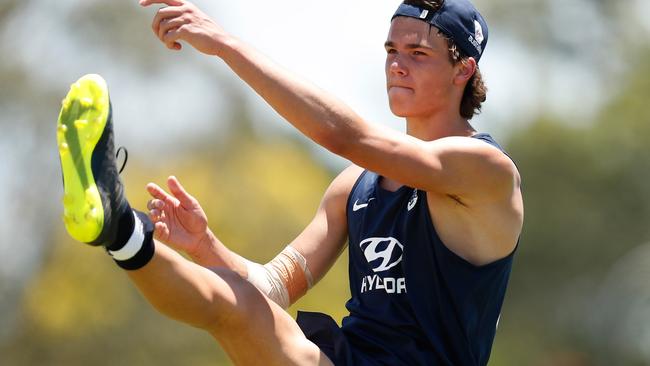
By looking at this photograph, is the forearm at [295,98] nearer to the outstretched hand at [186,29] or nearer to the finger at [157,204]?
the outstretched hand at [186,29]

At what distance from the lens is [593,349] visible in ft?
69.2

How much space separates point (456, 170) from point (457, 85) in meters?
0.85

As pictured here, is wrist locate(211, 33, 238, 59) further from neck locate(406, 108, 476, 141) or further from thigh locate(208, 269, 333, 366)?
neck locate(406, 108, 476, 141)

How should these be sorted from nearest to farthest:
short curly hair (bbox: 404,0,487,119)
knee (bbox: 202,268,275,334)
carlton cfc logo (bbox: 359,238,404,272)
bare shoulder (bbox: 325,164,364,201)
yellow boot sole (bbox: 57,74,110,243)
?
yellow boot sole (bbox: 57,74,110,243)
knee (bbox: 202,268,275,334)
carlton cfc logo (bbox: 359,238,404,272)
short curly hair (bbox: 404,0,487,119)
bare shoulder (bbox: 325,164,364,201)

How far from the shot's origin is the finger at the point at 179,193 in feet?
22.1

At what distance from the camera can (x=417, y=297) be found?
646 centimetres

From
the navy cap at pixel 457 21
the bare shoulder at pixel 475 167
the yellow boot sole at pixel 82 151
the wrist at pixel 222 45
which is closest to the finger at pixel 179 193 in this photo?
the wrist at pixel 222 45

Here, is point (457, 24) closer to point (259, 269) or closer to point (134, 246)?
point (259, 269)

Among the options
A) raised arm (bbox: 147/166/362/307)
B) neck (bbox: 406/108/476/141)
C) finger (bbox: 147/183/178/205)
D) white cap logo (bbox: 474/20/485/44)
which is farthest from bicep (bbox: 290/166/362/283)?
white cap logo (bbox: 474/20/485/44)

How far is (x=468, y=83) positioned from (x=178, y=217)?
1579mm

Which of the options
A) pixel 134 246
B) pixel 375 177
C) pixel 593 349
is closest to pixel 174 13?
pixel 134 246

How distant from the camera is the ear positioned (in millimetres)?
6930

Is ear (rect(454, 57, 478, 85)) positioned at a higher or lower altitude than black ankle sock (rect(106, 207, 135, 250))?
higher

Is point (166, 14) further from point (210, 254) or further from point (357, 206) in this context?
point (357, 206)
